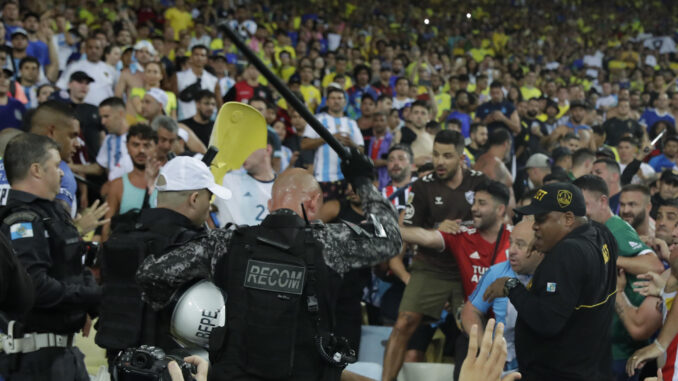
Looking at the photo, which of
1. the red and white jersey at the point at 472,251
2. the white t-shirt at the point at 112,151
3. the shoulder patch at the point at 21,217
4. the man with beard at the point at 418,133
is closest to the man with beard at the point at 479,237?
the red and white jersey at the point at 472,251

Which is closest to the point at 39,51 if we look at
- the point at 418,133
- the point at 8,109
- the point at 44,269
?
the point at 8,109

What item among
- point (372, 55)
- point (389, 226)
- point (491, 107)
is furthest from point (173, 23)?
point (389, 226)

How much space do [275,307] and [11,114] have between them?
571cm

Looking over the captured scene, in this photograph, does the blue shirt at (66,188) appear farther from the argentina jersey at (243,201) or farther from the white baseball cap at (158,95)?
the white baseball cap at (158,95)

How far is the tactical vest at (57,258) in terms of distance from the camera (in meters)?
3.65

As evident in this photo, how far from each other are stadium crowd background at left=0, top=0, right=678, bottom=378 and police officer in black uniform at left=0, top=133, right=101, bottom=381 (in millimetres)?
1217

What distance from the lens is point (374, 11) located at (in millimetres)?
21328

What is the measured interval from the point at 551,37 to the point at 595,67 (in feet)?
8.09

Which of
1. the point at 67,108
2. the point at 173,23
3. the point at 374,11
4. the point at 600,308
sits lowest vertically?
the point at 600,308

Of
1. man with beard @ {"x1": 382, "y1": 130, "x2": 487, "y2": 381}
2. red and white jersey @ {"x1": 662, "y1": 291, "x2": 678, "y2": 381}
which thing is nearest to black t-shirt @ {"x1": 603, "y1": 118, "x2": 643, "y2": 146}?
man with beard @ {"x1": 382, "y1": 130, "x2": 487, "y2": 381}

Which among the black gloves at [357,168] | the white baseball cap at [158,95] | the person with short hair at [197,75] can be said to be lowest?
the black gloves at [357,168]

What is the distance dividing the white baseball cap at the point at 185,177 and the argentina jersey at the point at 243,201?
224 centimetres

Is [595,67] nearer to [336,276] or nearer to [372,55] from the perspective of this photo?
[372,55]

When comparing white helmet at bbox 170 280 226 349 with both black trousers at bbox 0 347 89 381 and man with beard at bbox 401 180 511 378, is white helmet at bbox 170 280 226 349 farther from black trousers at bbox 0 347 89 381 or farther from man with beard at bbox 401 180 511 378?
man with beard at bbox 401 180 511 378
